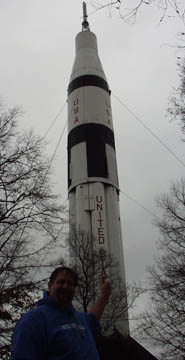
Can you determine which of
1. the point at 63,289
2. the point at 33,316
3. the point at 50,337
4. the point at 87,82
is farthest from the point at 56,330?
the point at 87,82

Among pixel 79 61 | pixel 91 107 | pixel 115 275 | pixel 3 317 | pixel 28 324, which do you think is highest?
pixel 79 61

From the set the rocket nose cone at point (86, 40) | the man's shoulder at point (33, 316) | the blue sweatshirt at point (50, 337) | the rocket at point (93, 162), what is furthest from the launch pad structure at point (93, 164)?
the man's shoulder at point (33, 316)

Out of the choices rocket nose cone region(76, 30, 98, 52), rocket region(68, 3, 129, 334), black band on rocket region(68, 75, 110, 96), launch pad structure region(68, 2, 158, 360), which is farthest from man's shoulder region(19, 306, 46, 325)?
rocket nose cone region(76, 30, 98, 52)

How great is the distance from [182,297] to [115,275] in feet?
11.4

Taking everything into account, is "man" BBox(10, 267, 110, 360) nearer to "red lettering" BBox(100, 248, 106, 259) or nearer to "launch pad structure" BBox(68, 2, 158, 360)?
"launch pad structure" BBox(68, 2, 158, 360)

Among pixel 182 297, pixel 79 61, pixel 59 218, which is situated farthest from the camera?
pixel 79 61

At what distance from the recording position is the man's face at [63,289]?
2.37 m

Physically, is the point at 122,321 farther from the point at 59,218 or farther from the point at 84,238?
the point at 59,218

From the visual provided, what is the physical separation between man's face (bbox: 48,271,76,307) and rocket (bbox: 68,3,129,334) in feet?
39.8

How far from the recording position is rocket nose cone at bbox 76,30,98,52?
68.6ft

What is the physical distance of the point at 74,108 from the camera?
18.2m

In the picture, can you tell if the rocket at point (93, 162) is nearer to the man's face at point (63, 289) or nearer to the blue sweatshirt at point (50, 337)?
the man's face at point (63, 289)

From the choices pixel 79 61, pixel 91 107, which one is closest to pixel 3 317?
pixel 91 107

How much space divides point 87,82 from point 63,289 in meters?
17.4
